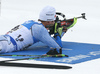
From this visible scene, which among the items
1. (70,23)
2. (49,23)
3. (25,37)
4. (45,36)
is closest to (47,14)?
(49,23)

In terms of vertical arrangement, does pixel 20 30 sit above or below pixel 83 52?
above

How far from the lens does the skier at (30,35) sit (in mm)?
6068

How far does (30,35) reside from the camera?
20.7ft

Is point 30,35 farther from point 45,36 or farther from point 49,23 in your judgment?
Answer: point 49,23

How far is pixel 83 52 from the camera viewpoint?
20.7ft

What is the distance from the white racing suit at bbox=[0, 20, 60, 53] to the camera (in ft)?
19.9

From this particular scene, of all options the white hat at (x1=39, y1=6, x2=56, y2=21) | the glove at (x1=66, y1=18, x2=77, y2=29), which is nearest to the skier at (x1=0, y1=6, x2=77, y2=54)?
the white hat at (x1=39, y1=6, x2=56, y2=21)

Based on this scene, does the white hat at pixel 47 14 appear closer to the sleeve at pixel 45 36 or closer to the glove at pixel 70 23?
the sleeve at pixel 45 36

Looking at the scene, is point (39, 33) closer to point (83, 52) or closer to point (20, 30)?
point (20, 30)

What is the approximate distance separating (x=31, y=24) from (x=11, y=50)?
0.63 metres

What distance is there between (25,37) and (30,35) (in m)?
0.11

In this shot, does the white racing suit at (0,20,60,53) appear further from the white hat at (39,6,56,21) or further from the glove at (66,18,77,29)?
the glove at (66,18,77,29)

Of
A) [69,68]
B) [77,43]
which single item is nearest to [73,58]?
[69,68]

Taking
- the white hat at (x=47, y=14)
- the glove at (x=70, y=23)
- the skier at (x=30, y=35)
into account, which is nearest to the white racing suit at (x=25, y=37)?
the skier at (x=30, y=35)
